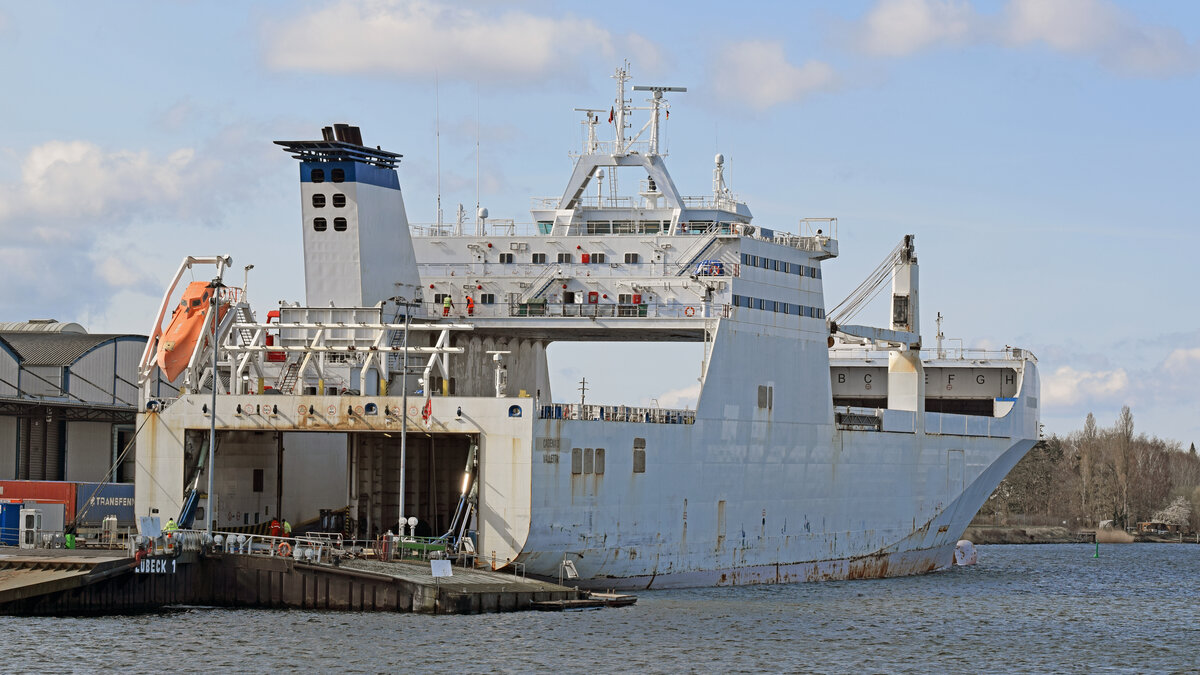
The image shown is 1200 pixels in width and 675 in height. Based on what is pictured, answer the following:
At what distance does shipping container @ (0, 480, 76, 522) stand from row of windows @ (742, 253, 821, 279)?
20.9 meters

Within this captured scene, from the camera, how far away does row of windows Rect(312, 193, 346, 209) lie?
1939 inches

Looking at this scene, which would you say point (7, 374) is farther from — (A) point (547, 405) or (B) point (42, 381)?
(A) point (547, 405)

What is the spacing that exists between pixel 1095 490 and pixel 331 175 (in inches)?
3397

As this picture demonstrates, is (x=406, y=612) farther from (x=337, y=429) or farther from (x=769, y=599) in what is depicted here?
(x=769, y=599)

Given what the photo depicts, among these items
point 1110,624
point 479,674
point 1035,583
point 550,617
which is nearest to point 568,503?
point 550,617

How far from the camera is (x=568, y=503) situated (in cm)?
4338

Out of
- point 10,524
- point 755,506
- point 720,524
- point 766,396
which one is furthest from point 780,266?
point 10,524

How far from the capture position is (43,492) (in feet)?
161

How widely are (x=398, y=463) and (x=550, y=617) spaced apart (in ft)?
31.7

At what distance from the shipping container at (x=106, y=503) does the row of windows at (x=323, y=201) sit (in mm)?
9880

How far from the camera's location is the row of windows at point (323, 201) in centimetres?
4925

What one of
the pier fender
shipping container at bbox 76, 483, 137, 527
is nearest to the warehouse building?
shipping container at bbox 76, 483, 137, 527

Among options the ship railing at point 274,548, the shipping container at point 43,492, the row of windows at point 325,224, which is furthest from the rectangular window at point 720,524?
the shipping container at point 43,492

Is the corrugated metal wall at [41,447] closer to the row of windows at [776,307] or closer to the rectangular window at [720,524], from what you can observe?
the rectangular window at [720,524]
